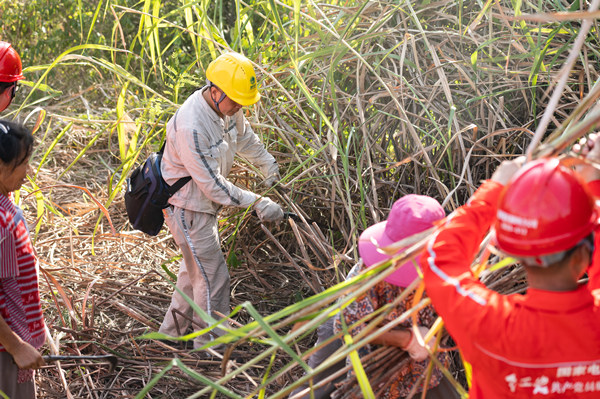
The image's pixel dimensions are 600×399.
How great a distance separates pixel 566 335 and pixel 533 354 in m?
0.07

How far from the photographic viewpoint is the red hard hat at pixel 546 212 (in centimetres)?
125

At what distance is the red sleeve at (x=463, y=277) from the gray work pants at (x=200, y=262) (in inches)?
82.1

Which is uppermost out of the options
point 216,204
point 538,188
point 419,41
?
point 538,188

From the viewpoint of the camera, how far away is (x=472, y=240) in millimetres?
1455

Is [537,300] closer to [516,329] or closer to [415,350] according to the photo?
[516,329]

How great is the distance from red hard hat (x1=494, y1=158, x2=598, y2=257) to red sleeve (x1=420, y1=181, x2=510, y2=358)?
0.12 metres

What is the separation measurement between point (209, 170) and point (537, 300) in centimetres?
210

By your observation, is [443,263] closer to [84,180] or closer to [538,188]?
[538,188]

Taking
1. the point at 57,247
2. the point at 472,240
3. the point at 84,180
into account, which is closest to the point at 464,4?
the point at 472,240

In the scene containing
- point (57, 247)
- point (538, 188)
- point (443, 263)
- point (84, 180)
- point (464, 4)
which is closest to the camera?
point (538, 188)

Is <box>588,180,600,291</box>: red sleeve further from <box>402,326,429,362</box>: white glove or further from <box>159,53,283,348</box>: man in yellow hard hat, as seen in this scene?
<box>159,53,283,348</box>: man in yellow hard hat

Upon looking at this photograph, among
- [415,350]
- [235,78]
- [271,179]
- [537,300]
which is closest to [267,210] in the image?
[271,179]

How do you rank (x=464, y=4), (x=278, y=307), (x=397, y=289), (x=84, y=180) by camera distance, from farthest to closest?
(x=84, y=180) < (x=278, y=307) < (x=464, y=4) < (x=397, y=289)

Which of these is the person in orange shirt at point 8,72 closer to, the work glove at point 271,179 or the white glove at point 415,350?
the work glove at point 271,179
